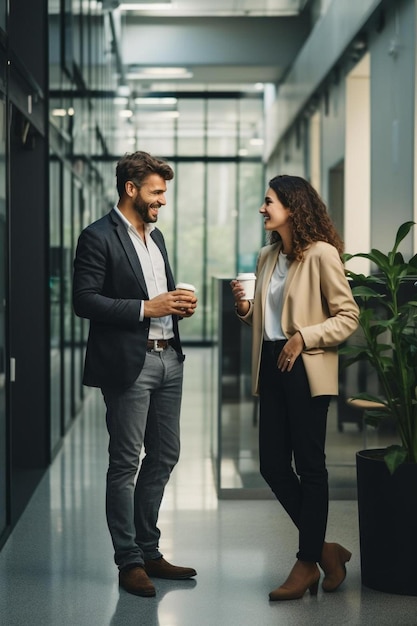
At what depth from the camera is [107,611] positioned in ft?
13.2

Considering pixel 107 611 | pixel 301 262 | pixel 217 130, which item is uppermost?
pixel 217 130

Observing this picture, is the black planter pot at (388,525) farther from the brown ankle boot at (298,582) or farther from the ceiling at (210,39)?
the ceiling at (210,39)

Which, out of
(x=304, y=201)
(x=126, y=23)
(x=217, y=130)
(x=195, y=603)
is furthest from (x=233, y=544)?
(x=217, y=130)

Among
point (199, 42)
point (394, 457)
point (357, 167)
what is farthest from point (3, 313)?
point (199, 42)

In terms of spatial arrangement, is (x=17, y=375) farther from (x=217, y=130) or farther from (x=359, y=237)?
(x=217, y=130)

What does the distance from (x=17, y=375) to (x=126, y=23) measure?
11.7 meters

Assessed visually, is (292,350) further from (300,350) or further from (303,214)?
(303,214)

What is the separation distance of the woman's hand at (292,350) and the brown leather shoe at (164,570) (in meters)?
1.07

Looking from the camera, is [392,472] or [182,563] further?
[182,563]

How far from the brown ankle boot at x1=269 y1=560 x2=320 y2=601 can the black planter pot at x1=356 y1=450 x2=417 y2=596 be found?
276mm

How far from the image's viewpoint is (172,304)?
4.03 meters

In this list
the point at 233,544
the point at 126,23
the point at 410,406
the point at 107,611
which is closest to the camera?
the point at 107,611

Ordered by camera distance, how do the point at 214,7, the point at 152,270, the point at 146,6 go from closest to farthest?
1. the point at 152,270
2. the point at 146,6
3. the point at 214,7

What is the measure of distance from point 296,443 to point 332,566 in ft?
1.89
